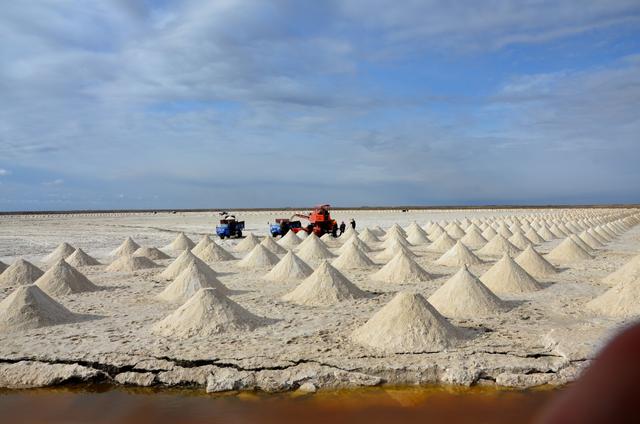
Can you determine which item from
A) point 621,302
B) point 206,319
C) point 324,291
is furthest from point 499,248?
point 206,319

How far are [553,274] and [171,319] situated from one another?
33.7 ft

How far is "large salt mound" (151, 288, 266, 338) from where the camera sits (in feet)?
26.7

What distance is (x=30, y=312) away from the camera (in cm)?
880

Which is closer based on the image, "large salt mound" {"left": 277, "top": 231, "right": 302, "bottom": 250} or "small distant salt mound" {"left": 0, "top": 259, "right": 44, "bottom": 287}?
"small distant salt mound" {"left": 0, "top": 259, "right": 44, "bottom": 287}

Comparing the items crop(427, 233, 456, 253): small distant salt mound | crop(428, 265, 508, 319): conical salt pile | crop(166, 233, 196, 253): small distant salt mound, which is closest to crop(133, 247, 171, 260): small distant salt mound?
crop(166, 233, 196, 253): small distant salt mound

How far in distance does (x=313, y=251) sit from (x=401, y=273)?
Answer: 531 centimetres

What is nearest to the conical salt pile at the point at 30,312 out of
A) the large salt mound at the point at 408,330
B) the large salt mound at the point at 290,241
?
the large salt mound at the point at 408,330

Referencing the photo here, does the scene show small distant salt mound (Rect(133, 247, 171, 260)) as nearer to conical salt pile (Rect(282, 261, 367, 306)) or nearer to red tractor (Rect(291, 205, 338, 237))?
red tractor (Rect(291, 205, 338, 237))

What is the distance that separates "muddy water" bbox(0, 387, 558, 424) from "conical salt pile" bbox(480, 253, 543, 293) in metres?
5.56

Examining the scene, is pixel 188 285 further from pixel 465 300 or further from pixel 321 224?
pixel 321 224

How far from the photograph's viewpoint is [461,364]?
6746 mm

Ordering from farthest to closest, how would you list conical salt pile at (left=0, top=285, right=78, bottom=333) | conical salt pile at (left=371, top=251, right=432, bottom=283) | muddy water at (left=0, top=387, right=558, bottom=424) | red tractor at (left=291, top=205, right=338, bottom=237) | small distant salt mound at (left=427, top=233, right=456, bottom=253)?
red tractor at (left=291, top=205, right=338, bottom=237)
small distant salt mound at (left=427, top=233, right=456, bottom=253)
conical salt pile at (left=371, top=251, right=432, bottom=283)
conical salt pile at (left=0, top=285, right=78, bottom=333)
muddy water at (left=0, top=387, right=558, bottom=424)

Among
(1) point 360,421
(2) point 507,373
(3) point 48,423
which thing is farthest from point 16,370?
(2) point 507,373

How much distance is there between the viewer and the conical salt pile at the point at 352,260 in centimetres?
1588
